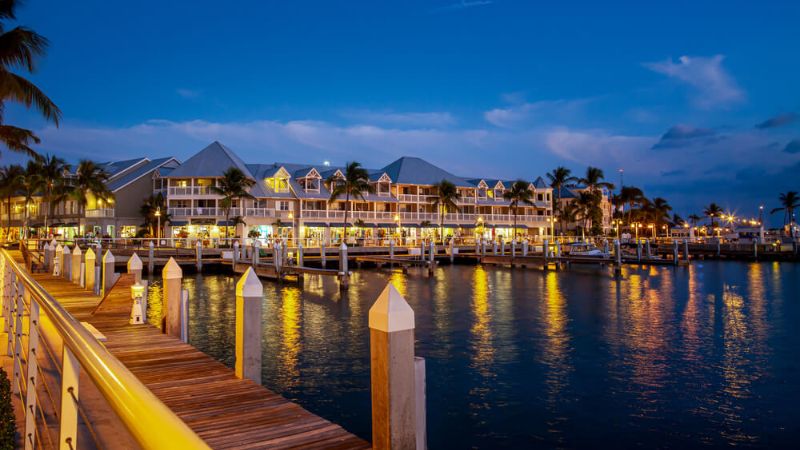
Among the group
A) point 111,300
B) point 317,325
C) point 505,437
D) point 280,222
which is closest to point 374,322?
point 505,437

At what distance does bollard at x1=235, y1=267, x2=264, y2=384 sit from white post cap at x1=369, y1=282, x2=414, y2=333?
285 centimetres

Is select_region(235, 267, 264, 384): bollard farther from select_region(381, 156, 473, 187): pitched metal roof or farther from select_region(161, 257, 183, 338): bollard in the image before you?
A: select_region(381, 156, 473, 187): pitched metal roof

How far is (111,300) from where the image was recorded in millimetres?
11695

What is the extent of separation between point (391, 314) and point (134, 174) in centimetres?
6535

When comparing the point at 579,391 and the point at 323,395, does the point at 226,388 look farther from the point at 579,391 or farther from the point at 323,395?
the point at 579,391

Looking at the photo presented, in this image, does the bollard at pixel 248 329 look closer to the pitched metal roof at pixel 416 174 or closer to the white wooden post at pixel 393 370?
the white wooden post at pixel 393 370

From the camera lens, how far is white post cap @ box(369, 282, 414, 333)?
4.82 m

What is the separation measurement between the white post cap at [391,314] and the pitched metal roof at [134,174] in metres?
61.1

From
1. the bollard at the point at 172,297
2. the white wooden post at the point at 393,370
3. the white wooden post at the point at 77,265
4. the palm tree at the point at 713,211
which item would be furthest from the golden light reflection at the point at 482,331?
the palm tree at the point at 713,211

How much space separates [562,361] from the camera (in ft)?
49.6

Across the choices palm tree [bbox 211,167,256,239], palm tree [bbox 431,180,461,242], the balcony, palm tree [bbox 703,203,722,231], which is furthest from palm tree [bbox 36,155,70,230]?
palm tree [bbox 703,203,722,231]

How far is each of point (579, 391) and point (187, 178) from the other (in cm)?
5406

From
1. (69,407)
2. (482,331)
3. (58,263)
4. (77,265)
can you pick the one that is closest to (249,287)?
(69,407)

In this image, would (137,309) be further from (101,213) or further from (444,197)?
(444,197)
